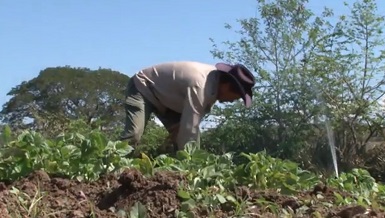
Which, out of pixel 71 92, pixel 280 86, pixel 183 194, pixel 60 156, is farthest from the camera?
pixel 71 92

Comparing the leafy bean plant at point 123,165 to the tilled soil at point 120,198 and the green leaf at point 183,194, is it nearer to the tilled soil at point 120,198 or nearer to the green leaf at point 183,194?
the tilled soil at point 120,198

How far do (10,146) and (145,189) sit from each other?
2.42 feet

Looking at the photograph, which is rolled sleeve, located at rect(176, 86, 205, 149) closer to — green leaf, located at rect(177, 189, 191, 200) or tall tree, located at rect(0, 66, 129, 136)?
green leaf, located at rect(177, 189, 191, 200)

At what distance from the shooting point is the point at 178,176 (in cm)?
318

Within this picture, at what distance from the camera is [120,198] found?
3055mm

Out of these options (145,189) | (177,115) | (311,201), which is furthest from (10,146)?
(177,115)

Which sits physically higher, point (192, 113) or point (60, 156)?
point (192, 113)

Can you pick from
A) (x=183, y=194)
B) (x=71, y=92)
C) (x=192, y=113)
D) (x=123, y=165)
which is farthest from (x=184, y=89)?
(x=71, y=92)

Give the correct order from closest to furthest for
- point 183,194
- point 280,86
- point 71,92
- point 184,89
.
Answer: point 183,194, point 184,89, point 280,86, point 71,92

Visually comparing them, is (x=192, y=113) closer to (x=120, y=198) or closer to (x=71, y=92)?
(x=120, y=198)

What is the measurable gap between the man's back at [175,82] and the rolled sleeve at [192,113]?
19 mm

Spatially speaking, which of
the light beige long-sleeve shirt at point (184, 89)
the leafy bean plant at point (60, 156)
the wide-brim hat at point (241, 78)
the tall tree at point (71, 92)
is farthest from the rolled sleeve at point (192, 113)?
the tall tree at point (71, 92)

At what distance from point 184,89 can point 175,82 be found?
10 centimetres

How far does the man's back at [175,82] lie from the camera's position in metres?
6.21
